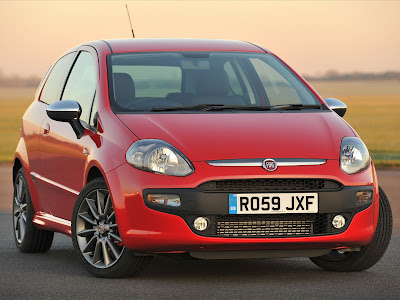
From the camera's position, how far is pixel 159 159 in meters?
7.28

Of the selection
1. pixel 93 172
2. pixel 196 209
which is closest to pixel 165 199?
pixel 196 209

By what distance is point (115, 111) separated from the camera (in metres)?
7.92

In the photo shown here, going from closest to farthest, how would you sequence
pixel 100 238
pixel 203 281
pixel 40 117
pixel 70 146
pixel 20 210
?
pixel 203 281 < pixel 100 238 < pixel 70 146 < pixel 40 117 < pixel 20 210

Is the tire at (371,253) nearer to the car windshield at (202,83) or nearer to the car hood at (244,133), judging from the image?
the car hood at (244,133)

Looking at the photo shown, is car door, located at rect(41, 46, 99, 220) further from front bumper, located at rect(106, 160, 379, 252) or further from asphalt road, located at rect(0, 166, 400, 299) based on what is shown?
front bumper, located at rect(106, 160, 379, 252)

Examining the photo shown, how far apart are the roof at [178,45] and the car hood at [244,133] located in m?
1.12

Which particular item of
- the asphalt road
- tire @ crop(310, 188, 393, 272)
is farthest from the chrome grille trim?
tire @ crop(310, 188, 393, 272)

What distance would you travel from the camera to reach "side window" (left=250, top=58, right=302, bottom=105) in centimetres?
853

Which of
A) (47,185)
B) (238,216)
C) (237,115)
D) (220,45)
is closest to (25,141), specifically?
(47,185)

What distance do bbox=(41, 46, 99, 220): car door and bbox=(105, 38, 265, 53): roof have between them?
24cm

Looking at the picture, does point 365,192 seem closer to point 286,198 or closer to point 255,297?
point 286,198

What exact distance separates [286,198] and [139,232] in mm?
975

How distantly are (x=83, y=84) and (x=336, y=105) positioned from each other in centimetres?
197

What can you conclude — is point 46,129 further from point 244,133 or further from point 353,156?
point 353,156
